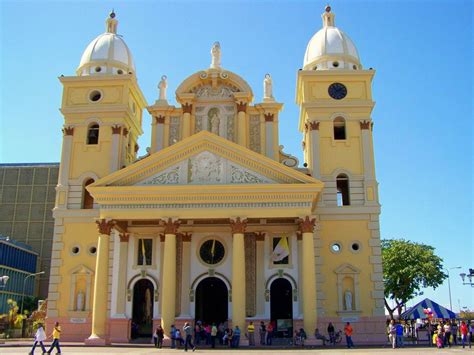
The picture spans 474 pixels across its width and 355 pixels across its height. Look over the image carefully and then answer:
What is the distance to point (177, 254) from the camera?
36.5 m

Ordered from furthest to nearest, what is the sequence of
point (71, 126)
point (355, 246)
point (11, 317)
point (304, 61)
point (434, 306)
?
point (11, 317) < point (304, 61) < point (71, 126) < point (355, 246) < point (434, 306)

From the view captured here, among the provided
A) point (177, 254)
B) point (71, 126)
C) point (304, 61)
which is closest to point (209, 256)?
point (177, 254)

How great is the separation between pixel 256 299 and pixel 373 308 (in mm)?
7497

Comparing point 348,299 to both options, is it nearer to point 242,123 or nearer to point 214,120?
point 242,123

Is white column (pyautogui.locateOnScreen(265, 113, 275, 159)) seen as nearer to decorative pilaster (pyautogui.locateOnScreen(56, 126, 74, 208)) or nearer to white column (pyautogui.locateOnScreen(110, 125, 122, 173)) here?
white column (pyautogui.locateOnScreen(110, 125, 122, 173))

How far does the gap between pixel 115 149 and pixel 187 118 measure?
5.63 m

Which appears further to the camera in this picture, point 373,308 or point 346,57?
point 346,57

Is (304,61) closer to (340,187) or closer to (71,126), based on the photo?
(340,187)

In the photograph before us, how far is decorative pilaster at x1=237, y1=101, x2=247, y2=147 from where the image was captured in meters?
38.4

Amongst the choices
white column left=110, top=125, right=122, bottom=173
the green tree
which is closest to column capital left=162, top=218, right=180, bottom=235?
white column left=110, top=125, right=122, bottom=173

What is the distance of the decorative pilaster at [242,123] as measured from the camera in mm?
38438

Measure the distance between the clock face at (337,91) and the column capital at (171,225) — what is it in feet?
49.6

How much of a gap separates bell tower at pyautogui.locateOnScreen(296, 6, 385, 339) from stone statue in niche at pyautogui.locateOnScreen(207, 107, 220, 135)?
6.45m

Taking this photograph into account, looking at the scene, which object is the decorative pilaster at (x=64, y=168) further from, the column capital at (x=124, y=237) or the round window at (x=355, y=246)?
the round window at (x=355, y=246)
